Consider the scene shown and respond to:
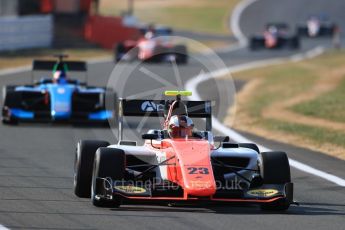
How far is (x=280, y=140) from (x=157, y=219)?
1128cm

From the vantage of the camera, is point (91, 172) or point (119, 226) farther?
point (91, 172)

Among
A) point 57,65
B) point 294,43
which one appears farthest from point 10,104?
point 294,43

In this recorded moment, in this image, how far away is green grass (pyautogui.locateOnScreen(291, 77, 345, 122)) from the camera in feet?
92.0

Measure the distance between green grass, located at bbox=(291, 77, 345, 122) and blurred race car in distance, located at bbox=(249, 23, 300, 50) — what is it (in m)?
29.5

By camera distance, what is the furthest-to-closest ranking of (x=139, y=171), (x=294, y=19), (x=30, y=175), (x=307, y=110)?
(x=294, y=19)
(x=307, y=110)
(x=30, y=175)
(x=139, y=171)

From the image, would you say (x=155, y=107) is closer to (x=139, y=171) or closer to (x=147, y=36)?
(x=139, y=171)

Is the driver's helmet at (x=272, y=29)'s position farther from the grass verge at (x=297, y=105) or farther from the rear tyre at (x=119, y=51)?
the rear tyre at (x=119, y=51)

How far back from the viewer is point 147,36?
48.7 meters

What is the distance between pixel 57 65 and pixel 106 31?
112ft

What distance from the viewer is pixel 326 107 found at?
3012 cm

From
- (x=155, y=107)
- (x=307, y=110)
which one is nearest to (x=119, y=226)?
(x=155, y=107)

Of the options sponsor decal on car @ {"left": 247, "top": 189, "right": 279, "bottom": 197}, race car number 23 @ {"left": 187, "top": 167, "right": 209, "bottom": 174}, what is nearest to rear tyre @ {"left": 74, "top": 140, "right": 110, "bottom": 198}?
race car number 23 @ {"left": 187, "top": 167, "right": 209, "bottom": 174}

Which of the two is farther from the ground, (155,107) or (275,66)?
(155,107)

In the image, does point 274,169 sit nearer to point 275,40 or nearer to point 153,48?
point 153,48
